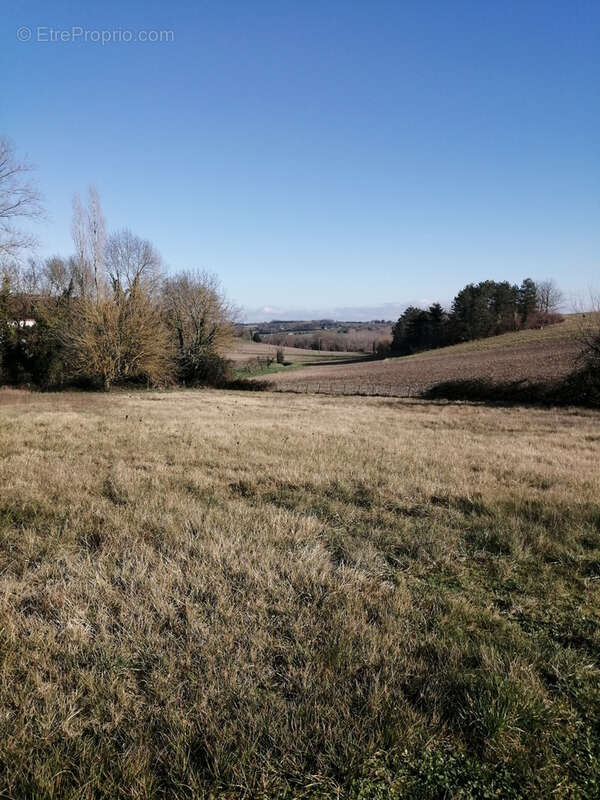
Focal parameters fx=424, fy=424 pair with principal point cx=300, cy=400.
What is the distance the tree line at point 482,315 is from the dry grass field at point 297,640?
76.6 meters

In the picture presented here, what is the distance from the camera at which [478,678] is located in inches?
112

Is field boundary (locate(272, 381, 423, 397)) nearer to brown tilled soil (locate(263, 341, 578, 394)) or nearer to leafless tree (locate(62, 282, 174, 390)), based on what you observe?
brown tilled soil (locate(263, 341, 578, 394))

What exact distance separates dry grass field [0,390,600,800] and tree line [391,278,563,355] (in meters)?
76.6

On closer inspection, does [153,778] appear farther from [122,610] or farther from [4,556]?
[4,556]

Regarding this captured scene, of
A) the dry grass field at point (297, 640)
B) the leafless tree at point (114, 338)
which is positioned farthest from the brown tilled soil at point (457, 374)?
the dry grass field at point (297, 640)

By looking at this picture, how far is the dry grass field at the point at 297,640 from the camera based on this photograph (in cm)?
227

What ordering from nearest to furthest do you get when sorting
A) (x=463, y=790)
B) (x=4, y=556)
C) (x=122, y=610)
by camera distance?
(x=463, y=790), (x=122, y=610), (x=4, y=556)

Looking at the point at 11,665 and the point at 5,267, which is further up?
the point at 5,267

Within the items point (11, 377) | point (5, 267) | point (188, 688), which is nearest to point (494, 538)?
point (188, 688)

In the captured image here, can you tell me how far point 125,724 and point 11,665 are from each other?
106cm

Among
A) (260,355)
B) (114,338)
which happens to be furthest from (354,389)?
(260,355)

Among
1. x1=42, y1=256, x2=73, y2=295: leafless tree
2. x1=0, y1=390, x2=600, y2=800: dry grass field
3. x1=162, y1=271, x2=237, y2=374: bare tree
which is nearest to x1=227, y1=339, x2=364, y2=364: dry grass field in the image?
x1=162, y1=271, x2=237, y2=374: bare tree

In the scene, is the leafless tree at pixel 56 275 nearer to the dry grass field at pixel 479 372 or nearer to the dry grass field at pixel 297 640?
the dry grass field at pixel 479 372

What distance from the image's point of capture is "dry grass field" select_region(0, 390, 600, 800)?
2273 mm
